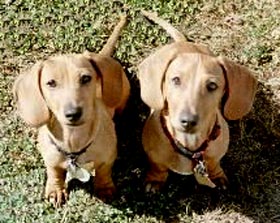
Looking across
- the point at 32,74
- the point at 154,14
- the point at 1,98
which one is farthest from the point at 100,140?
the point at 154,14

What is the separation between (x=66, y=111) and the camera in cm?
395

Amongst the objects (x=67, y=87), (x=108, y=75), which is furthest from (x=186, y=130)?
(x=67, y=87)

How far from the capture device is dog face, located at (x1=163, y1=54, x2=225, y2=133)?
3.96 metres

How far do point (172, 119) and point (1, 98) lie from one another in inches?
63.0

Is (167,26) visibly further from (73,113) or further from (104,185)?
(73,113)

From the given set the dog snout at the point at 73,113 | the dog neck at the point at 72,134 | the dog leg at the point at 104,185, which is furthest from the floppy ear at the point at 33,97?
the dog leg at the point at 104,185

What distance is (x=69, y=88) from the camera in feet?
13.1

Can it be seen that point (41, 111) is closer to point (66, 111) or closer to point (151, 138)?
point (66, 111)

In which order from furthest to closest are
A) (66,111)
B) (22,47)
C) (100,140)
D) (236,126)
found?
(22,47) < (236,126) < (100,140) < (66,111)

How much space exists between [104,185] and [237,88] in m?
1.11

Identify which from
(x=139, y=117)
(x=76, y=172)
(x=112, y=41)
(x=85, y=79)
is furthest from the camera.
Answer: (x=139, y=117)

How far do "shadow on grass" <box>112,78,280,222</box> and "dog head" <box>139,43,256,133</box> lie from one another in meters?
0.79

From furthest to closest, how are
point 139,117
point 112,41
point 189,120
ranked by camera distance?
point 139,117
point 112,41
point 189,120

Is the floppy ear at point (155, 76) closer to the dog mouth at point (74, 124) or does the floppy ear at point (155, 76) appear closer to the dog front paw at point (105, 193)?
the dog mouth at point (74, 124)
